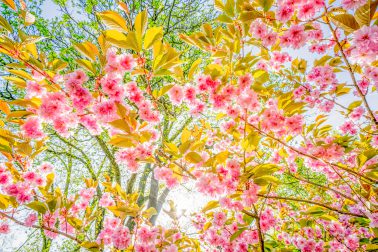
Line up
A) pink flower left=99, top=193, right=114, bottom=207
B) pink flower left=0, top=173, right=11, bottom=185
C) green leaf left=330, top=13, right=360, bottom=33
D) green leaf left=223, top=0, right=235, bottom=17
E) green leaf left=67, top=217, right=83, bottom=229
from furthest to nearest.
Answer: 1. pink flower left=99, top=193, right=114, bottom=207
2. green leaf left=67, top=217, right=83, bottom=229
3. pink flower left=0, top=173, right=11, bottom=185
4. green leaf left=223, top=0, right=235, bottom=17
5. green leaf left=330, top=13, right=360, bottom=33

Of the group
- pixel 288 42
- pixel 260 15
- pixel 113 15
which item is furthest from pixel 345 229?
pixel 113 15

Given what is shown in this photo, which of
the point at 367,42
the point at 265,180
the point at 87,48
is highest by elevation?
the point at 87,48

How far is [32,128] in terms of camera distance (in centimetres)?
185

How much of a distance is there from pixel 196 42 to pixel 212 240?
94.9 inches

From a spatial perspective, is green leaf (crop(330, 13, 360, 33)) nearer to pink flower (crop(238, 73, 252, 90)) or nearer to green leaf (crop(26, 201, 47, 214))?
pink flower (crop(238, 73, 252, 90))

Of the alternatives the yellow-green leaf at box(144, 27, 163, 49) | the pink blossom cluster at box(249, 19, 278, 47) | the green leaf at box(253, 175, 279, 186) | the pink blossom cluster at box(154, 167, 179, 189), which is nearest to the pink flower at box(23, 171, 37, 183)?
the pink blossom cluster at box(154, 167, 179, 189)

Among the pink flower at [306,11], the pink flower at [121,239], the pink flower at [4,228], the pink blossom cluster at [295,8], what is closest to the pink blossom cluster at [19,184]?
the pink flower at [121,239]

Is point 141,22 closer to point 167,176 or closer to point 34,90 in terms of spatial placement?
point 34,90

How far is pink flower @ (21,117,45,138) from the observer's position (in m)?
1.80

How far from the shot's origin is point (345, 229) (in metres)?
3.65

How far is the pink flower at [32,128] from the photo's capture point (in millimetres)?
1805

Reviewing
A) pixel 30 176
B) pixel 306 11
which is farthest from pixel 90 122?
pixel 306 11

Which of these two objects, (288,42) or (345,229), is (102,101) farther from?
(345,229)

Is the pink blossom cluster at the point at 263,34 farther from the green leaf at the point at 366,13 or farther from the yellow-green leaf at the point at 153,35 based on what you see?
the yellow-green leaf at the point at 153,35
